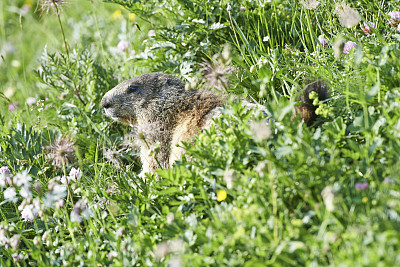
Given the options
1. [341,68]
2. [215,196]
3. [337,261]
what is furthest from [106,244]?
[341,68]

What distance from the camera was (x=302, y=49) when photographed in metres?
4.57

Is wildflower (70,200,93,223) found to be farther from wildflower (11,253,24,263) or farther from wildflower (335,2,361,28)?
wildflower (335,2,361,28)

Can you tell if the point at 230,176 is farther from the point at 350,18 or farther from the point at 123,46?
the point at 123,46

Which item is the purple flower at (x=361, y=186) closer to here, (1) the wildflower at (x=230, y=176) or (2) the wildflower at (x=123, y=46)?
(1) the wildflower at (x=230, y=176)

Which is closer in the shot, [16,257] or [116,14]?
[16,257]

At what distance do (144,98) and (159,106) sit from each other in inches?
6.6

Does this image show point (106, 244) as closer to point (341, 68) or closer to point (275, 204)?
point (275, 204)

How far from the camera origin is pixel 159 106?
14.0ft

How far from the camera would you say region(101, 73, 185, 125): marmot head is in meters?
4.25

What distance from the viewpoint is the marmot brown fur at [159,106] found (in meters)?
4.08

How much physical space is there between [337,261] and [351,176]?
0.59m

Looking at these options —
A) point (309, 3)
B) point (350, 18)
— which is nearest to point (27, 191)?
point (350, 18)

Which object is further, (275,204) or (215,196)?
(215,196)

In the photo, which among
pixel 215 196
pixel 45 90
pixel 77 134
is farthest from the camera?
pixel 45 90
